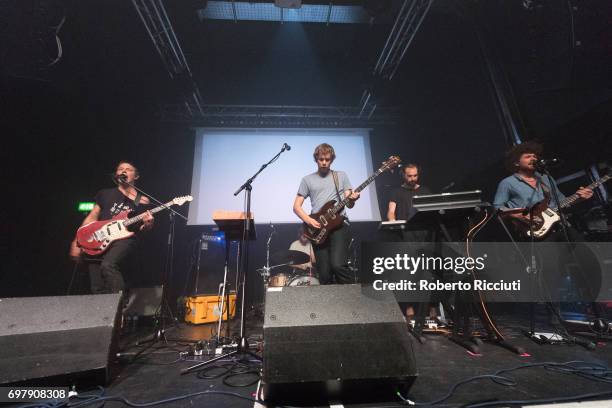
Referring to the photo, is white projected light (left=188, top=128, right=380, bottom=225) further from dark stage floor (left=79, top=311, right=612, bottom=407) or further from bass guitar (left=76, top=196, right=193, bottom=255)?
dark stage floor (left=79, top=311, right=612, bottom=407)

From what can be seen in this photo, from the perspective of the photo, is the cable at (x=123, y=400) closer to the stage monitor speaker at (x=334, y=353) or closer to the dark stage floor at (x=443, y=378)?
the dark stage floor at (x=443, y=378)

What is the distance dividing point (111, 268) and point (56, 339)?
1.61 meters

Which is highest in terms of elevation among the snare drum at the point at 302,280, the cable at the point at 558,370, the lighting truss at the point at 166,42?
the lighting truss at the point at 166,42

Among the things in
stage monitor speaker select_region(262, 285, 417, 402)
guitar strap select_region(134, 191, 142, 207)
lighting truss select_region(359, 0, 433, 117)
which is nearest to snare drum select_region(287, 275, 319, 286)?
guitar strap select_region(134, 191, 142, 207)

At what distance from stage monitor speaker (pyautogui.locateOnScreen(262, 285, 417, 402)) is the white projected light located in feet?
15.0

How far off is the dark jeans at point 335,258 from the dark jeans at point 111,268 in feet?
7.75

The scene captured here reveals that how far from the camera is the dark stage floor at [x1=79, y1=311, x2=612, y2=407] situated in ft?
5.35

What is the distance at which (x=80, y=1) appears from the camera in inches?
173

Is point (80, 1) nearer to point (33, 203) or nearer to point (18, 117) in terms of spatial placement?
point (18, 117)

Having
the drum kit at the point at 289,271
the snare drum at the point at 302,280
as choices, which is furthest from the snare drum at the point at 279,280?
the snare drum at the point at 302,280

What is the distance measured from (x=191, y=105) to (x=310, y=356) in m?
7.05

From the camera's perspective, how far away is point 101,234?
11.6ft

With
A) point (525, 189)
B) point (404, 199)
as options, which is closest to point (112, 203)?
point (404, 199)

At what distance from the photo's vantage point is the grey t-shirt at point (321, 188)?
11.3ft
